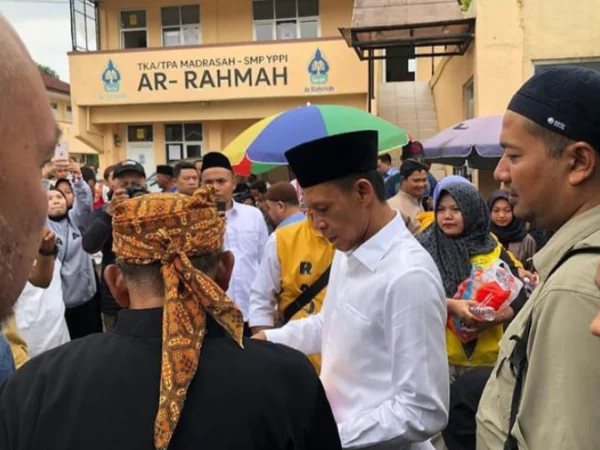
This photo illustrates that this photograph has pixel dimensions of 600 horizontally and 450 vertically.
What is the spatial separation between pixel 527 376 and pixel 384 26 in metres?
9.37

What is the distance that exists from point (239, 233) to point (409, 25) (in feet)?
21.6

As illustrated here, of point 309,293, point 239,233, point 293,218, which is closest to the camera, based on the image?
point 309,293

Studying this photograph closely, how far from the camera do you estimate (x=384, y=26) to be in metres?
9.76

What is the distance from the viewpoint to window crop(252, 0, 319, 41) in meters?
16.5

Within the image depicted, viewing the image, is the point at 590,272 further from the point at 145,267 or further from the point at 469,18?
the point at 469,18

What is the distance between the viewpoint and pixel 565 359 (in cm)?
119

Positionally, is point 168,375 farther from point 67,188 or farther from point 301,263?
point 67,188

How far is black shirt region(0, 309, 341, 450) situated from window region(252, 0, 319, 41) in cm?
1610

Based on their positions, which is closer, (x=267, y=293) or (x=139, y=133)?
(x=267, y=293)

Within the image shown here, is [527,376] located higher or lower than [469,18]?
lower

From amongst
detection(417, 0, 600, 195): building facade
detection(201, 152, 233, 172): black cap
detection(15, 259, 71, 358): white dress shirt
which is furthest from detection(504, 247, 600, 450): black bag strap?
detection(417, 0, 600, 195): building facade

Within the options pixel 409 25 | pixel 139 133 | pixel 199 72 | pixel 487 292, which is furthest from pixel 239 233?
pixel 139 133

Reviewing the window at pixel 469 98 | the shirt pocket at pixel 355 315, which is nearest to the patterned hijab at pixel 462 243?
the shirt pocket at pixel 355 315

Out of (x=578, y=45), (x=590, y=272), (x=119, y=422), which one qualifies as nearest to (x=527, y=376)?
(x=590, y=272)
